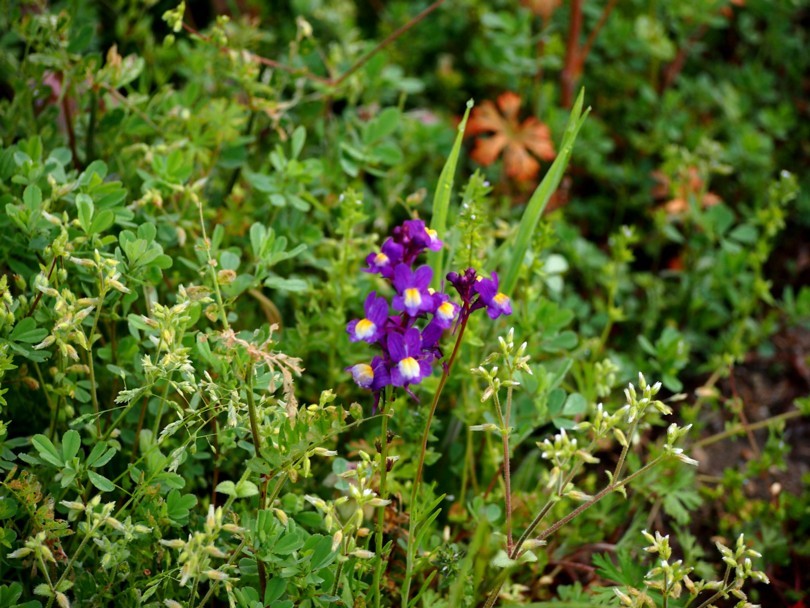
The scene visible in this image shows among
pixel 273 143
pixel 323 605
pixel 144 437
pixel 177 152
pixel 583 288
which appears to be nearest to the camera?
pixel 323 605

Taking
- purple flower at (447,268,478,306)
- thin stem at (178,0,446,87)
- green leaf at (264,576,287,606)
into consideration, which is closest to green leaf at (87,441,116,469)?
green leaf at (264,576,287,606)

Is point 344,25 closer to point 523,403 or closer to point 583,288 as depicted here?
point 583,288

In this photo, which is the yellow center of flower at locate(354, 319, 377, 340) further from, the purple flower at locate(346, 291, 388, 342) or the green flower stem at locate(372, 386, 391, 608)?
the green flower stem at locate(372, 386, 391, 608)

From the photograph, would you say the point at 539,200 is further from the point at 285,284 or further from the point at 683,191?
the point at 683,191

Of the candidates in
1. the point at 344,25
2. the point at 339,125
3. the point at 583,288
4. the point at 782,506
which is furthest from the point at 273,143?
the point at 782,506

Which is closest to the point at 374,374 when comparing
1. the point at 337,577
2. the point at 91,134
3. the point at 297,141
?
the point at 337,577

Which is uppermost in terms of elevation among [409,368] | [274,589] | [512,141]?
[409,368]

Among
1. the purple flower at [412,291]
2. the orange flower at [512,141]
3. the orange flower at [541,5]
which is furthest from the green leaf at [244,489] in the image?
the orange flower at [541,5]
